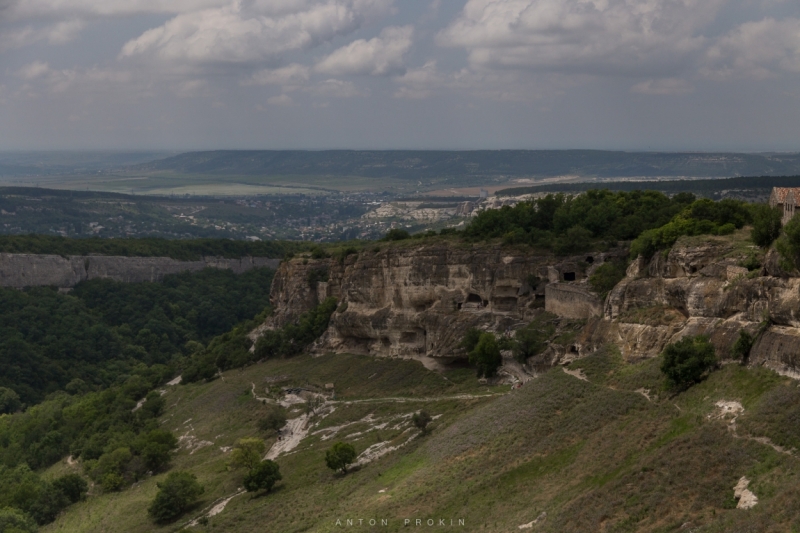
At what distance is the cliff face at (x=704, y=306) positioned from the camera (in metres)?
33.1

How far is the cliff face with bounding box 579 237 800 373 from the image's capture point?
33094mm

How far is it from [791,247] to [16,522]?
4276cm

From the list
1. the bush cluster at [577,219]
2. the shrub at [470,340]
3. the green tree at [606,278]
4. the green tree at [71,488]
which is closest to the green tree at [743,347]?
the green tree at [606,278]

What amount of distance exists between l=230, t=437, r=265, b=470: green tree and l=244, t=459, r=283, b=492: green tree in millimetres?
3160

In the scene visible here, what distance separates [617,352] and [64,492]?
3517 cm

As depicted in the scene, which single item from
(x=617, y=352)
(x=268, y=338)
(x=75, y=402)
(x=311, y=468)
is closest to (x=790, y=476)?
(x=617, y=352)

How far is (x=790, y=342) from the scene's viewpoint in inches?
1257

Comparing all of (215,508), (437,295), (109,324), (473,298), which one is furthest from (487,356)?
(109,324)

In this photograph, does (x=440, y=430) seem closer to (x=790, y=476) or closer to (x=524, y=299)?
(x=524, y=299)

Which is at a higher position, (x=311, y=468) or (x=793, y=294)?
(x=793, y=294)

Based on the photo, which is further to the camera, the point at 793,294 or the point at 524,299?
the point at 524,299

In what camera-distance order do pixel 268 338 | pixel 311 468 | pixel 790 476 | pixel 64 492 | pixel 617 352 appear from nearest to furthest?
pixel 790 476
pixel 617 352
pixel 311 468
pixel 64 492
pixel 268 338

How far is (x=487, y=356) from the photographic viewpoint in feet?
174

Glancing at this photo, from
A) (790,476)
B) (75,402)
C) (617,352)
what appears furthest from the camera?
(75,402)
